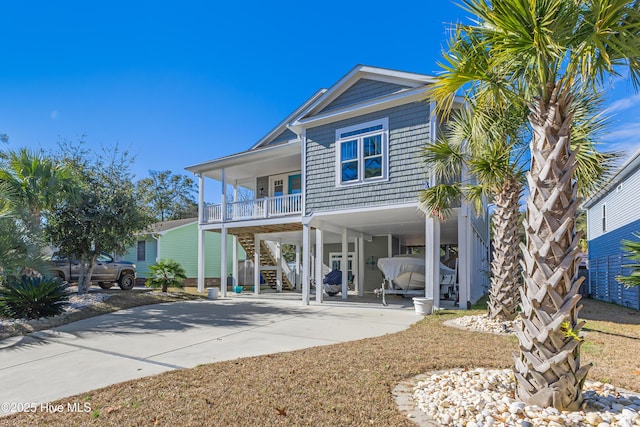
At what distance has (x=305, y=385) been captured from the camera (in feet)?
13.8

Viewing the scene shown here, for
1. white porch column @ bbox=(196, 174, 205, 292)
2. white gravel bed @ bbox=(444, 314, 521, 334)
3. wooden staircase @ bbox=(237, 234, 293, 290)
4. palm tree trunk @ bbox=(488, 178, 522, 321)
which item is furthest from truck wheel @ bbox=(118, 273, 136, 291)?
palm tree trunk @ bbox=(488, 178, 522, 321)

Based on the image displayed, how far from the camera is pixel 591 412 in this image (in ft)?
10.6

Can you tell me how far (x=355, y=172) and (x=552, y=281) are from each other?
361 inches

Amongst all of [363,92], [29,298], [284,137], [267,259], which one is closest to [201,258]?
[267,259]

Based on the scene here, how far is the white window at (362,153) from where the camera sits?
1158 cm

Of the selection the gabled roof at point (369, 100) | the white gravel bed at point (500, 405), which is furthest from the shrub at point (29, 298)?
the white gravel bed at point (500, 405)

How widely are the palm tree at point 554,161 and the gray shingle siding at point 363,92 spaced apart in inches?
326

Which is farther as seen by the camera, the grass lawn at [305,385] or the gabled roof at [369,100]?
the gabled roof at [369,100]

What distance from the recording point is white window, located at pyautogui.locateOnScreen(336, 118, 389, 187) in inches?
456

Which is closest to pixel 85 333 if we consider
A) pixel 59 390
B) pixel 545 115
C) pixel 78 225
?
pixel 59 390

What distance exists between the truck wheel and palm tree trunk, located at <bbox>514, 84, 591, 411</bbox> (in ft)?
58.4

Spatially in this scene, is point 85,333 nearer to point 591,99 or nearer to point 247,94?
point 591,99

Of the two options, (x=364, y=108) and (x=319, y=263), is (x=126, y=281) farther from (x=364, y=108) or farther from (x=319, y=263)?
(x=364, y=108)

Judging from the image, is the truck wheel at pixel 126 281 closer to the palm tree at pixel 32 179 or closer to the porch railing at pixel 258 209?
the porch railing at pixel 258 209
